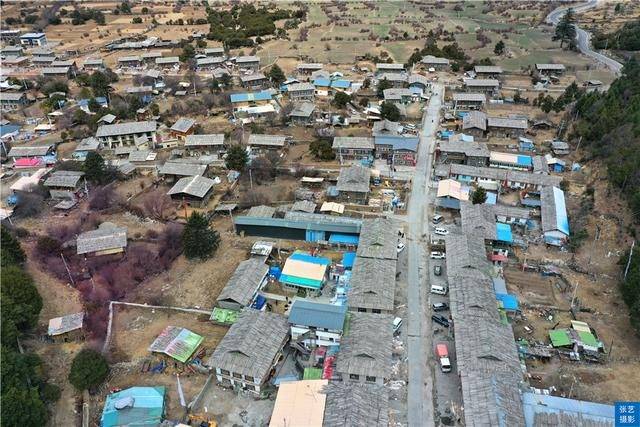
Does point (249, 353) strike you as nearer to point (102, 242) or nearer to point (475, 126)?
point (102, 242)

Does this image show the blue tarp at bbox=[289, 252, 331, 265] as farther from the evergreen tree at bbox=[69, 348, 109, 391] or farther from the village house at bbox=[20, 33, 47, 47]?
the village house at bbox=[20, 33, 47, 47]

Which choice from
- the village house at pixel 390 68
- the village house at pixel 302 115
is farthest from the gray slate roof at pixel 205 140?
the village house at pixel 390 68

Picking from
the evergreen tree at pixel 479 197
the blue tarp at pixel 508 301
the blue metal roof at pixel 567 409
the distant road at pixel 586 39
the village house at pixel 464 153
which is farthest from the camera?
the distant road at pixel 586 39

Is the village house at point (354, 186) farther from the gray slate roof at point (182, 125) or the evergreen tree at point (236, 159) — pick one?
the gray slate roof at point (182, 125)

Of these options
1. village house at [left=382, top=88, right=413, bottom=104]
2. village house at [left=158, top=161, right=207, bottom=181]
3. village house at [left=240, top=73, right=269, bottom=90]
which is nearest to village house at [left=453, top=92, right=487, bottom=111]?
village house at [left=382, top=88, right=413, bottom=104]

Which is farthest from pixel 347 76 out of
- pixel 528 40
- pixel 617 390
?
pixel 617 390
